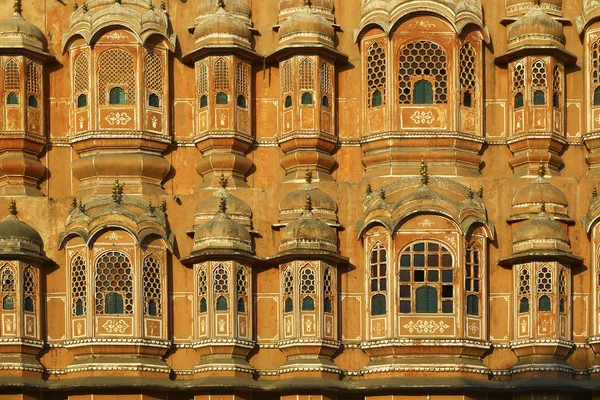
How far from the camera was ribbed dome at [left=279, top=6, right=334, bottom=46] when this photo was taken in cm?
4744

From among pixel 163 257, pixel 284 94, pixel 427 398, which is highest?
pixel 284 94

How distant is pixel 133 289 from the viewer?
150ft

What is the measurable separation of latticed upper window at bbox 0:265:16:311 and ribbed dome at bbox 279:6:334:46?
24.4 ft

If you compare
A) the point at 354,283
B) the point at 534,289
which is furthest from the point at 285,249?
the point at 534,289

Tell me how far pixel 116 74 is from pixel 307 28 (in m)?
4.01

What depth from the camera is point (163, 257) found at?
1816 inches

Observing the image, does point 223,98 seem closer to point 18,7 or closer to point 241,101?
point 241,101

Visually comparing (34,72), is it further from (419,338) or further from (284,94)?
(419,338)

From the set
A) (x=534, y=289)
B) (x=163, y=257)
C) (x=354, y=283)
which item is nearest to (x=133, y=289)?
(x=163, y=257)

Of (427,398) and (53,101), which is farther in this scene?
(53,101)

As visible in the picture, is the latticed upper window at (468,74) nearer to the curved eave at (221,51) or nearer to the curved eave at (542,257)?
the curved eave at (542,257)

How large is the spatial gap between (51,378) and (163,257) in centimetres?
325

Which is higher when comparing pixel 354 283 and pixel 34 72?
pixel 34 72

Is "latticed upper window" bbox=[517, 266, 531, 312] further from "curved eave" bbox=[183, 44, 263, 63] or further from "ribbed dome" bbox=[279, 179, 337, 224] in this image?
"curved eave" bbox=[183, 44, 263, 63]
